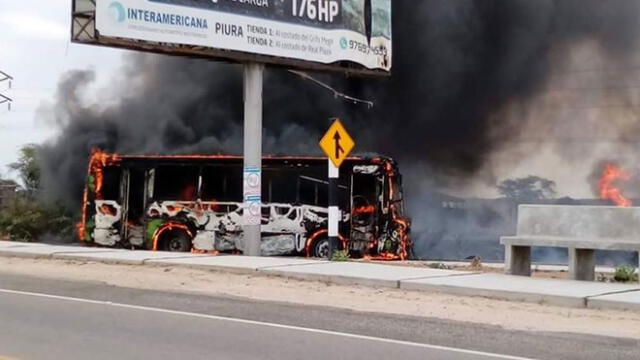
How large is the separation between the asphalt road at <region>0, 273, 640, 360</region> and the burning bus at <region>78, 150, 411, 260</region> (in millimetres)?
9502

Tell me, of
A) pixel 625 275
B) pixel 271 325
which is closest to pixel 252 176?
pixel 625 275

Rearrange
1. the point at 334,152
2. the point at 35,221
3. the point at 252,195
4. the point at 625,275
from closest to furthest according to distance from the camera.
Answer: the point at 625,275 < the point at 334,152 < the point at 252,195 < the point at 35,221

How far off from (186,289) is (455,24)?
21727 millimetres

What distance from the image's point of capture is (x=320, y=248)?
19.6 metres

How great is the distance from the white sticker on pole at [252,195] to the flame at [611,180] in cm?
1630

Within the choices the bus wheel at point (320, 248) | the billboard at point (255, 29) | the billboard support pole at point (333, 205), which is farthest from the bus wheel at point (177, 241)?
the billboard support pole at point (333, 205)

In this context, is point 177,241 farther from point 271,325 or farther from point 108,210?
point 271,325

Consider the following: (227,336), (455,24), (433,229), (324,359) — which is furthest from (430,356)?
(455,24)

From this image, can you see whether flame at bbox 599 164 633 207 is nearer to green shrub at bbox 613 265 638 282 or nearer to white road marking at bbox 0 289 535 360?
green shrub at bbox 613 265 638 282

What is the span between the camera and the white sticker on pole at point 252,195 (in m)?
18.0

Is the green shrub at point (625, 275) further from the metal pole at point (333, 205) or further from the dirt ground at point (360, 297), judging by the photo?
the metal pole at point (333, 205)

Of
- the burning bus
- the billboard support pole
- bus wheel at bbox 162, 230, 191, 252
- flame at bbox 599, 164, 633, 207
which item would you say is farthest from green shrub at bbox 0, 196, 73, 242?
flame at bbox 599, 164, 633, 207

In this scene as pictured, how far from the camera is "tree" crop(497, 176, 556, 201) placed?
30.6 metres

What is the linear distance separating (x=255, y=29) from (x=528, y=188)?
16.0m
